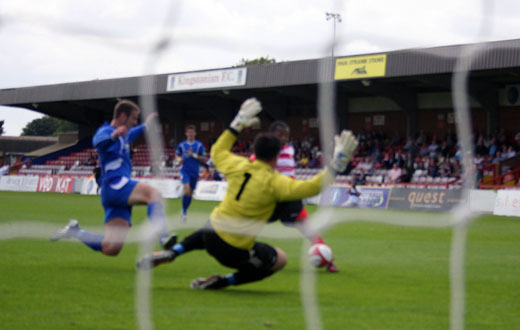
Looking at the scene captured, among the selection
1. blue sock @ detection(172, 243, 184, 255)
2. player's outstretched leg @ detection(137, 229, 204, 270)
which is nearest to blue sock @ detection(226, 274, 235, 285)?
player's outstretched leg @ detection(137, 229, 204, 270)

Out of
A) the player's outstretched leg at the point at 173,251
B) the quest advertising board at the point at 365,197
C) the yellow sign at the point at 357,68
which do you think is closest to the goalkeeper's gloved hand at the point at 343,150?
the player's outstretched leg at the point at 173,251

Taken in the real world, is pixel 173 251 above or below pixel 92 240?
above

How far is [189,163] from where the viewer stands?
13539mm

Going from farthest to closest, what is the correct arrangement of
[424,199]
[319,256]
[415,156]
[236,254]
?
[415,156]
[424,199]
[319,256]
[236,254]

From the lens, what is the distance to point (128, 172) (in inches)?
272

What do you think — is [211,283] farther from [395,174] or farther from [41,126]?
[395,174]

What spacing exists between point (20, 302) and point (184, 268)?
7.73 ft

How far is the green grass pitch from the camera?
4773 millimetres

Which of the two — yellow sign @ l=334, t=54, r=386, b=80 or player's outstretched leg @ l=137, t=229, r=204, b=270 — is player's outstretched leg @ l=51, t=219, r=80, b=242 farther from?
yellow sign @ l=334, t=54, r=386, b=80

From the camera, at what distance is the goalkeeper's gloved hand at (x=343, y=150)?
4109mm

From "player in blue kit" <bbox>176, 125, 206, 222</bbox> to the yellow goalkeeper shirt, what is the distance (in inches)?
266

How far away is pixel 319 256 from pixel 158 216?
158 centimetres

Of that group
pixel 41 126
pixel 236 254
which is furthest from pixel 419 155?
pixel 236 254

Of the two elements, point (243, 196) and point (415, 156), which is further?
point (415, 156)
